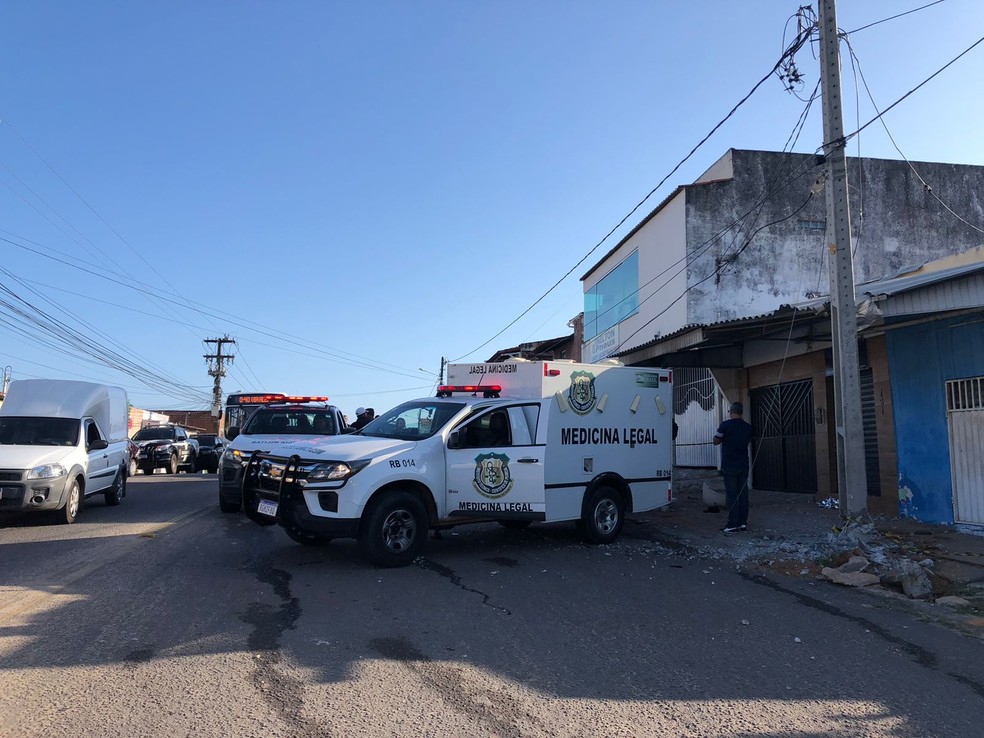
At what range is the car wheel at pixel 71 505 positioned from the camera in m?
11.0

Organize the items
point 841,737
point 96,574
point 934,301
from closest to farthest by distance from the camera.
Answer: point 841,737, point 96,574, point 934,301

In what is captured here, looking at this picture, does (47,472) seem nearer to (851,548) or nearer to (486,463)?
(486,463)

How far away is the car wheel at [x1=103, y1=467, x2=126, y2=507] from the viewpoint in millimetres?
13477

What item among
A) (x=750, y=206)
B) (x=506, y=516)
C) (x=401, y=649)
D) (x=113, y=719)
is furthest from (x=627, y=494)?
(x=750, y=206)

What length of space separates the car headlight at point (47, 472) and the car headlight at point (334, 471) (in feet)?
17.8

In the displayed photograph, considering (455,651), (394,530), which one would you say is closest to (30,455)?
(394,530)

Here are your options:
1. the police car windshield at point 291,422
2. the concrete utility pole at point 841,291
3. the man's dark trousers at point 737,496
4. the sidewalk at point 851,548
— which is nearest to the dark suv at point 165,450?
the police car windshield at point 291,422

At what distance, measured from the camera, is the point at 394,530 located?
778 centimetres

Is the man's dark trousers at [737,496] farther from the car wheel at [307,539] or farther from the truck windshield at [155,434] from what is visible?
the truck windshield at [155,434]

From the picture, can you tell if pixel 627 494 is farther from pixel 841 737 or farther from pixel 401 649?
pixel 841 737

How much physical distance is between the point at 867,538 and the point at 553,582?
384 cm

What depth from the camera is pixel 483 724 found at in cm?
388

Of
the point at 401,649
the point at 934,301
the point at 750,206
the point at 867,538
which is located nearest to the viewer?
the point at 401,649

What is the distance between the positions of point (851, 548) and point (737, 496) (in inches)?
91.8
